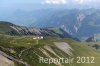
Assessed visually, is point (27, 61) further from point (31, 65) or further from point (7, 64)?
point (7, 64)

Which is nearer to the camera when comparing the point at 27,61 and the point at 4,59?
the point at 4,59

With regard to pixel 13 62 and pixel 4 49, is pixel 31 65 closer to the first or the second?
pixel 4 49

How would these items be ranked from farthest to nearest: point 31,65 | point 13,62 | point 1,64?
point 31,65 → point 13,62 → point 1,64

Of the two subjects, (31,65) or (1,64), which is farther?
(31,65)

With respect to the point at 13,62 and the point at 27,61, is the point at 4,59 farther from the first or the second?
the point at 27,61

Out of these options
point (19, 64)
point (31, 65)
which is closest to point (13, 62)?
point (19, 64)

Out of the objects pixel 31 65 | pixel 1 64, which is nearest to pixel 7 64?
pixel 1 64

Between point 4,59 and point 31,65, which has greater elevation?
point 4,59

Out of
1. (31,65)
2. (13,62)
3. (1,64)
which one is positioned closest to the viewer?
(1,64)
